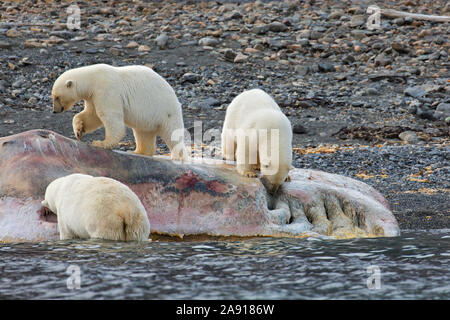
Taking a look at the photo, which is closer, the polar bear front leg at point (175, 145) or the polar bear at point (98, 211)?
the polar bear at point (98, 211)

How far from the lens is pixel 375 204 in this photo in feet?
29.2

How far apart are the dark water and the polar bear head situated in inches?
70.3

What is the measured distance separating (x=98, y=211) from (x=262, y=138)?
2393 millimetres

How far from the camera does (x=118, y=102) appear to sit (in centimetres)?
821

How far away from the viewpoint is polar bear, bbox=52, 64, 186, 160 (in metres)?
8.16

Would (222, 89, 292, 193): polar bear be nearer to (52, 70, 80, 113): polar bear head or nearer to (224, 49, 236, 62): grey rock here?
(52, 70, 80, 113): polar bear head

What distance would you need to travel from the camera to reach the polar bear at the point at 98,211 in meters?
6.84

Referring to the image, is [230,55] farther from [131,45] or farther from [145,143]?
[145,143]

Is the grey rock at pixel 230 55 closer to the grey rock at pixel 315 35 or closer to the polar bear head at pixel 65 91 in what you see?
the grey rock at pixel 315 35

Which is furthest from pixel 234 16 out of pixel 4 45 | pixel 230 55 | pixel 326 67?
pixel 4 45

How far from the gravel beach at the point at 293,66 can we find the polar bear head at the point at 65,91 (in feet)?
16.8

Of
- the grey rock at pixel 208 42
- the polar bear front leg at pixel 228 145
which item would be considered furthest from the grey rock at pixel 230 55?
the polar bear front leg at pixel 228 145
